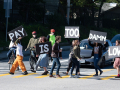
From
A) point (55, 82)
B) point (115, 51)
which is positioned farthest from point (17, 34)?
point (115, 51)

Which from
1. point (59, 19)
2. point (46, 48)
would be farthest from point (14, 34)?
point (59, 19)

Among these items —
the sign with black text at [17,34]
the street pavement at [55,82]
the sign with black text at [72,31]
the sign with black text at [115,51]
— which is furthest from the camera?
the sign with black text at [72,31]

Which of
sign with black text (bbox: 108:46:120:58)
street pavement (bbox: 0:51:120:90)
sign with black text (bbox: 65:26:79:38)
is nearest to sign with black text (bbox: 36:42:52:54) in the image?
street pavement (bbox: 0:51:120:90)

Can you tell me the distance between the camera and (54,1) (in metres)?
42.9

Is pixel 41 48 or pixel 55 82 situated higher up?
pixel 41 48

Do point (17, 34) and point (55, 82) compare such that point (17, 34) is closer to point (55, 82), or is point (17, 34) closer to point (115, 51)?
point (55, 82)

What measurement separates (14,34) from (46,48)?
2015 mm

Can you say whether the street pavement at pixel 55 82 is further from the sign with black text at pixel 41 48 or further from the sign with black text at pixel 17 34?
the sign with black text at pixel 17 34

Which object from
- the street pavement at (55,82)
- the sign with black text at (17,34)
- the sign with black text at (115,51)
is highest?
the sign with black text at (17,34)

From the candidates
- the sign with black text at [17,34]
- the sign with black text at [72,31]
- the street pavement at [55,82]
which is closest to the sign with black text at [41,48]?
the street pavement at [55,82]

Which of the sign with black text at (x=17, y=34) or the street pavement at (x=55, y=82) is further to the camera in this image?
the sign with black text at (x=17, y=34)

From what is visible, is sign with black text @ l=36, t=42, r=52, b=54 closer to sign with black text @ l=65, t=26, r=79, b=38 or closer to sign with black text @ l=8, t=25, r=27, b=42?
sign with black text @ l=8, t=25, r=27, b=42

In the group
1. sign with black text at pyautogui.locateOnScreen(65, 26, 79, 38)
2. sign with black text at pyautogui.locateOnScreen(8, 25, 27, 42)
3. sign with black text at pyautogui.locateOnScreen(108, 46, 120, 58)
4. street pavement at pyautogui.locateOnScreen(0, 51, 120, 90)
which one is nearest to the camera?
street pavement at pyautogui.locateOnScreen(0, 51, 120, 90)

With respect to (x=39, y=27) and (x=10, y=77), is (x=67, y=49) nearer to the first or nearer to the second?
(x=39, y=27)
